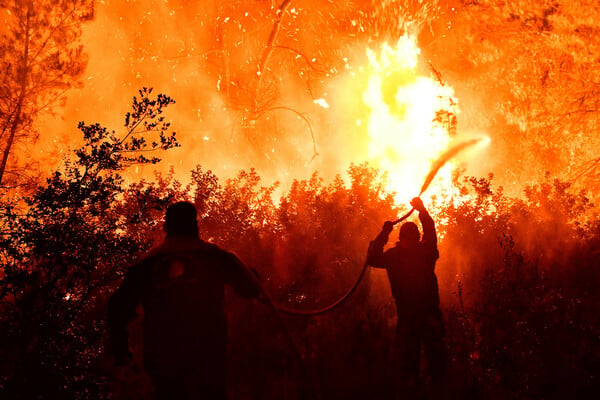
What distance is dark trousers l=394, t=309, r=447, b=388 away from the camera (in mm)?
4895

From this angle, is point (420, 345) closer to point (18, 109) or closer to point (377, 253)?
point (377, 253)

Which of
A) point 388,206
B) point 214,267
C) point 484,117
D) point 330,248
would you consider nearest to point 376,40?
point 484,117

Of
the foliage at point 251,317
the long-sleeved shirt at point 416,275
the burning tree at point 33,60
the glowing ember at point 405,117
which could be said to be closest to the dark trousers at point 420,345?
the long-sleeved shirt at point 416,275

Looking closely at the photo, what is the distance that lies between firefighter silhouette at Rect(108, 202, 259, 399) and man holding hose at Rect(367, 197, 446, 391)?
275 centimetres

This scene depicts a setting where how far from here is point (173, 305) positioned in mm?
3061

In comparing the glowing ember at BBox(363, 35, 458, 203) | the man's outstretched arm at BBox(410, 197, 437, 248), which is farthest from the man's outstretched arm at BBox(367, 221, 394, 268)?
the glowing ember at BBox(363, 35, 458, 203)

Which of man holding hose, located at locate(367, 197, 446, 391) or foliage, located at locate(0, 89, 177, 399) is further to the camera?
man holding hose, located at locate(367, 197, 446, 391)

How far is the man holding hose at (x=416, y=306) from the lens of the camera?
4.91 meters

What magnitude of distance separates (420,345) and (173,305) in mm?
3368

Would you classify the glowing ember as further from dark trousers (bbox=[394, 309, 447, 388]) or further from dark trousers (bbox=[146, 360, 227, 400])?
dark trousers (bbox=[146, 360, 227, 400])

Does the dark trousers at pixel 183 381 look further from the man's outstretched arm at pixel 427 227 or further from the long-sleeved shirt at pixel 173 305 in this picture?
the man's outstretched arm at pixel 427 227

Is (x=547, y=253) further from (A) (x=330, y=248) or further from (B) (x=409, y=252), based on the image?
(B) (x=409, y=252)

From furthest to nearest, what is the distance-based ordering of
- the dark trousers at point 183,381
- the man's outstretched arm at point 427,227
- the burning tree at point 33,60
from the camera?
1. the burning tree at point 33,60
2. the man's outstretched arm at point 427,227
3. the dark trousers at point 183,381

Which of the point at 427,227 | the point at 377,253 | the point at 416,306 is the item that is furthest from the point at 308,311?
the point at 427,227
